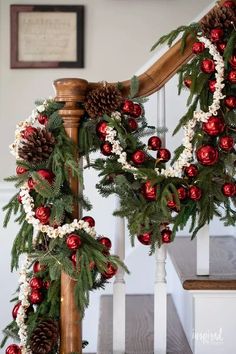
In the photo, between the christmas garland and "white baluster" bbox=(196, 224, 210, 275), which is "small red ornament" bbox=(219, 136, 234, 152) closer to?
the christmas garland

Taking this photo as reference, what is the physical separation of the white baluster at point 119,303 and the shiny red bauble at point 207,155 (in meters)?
0.27

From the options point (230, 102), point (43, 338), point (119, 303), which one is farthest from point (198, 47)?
point (43, 338)

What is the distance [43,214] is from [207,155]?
44 centimetres

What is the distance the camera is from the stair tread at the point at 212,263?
48.0 inches

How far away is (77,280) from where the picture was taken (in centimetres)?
111

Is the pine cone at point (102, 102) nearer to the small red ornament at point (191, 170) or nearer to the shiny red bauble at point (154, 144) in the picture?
the shiny red bauble at point (154, 144)

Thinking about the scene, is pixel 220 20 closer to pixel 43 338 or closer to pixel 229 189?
pixel 229 189

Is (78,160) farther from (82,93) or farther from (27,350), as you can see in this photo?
(27,350)

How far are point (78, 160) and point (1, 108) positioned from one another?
1117 millimetres

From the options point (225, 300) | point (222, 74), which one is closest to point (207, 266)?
point (225, 300)

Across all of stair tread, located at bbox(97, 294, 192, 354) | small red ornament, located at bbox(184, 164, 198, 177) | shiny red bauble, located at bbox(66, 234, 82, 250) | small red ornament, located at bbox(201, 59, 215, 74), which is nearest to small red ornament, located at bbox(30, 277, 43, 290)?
shiny red bauble, located at bbox(66, 234, 82, 250)

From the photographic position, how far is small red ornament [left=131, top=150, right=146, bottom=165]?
1174 millimetres

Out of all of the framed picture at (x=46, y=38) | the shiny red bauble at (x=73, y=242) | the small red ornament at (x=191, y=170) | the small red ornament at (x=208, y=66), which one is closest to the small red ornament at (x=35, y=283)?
the shiny red bauble at (x=73, y=242)

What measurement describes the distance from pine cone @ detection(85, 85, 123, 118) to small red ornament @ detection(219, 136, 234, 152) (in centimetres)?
29
